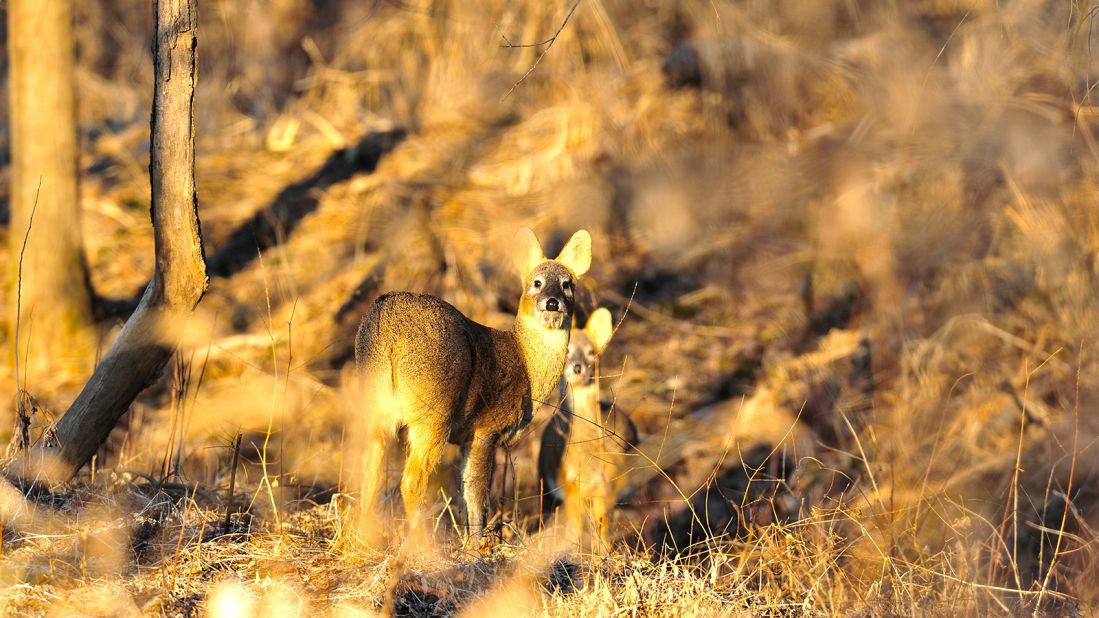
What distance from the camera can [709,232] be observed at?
11.4m

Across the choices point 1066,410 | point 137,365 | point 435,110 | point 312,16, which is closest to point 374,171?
point 435,110

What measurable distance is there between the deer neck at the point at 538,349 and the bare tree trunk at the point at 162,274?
125 centimetres

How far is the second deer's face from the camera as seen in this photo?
453 centimetres

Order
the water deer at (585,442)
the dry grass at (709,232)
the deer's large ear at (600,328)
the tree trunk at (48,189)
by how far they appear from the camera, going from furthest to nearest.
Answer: the tree trunk at (48,189)
the dry grass at (709,232)
the water deer at (585,442)
the deer's large ear at (600,328)

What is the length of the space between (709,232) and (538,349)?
7.05m

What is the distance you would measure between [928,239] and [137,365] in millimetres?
7973

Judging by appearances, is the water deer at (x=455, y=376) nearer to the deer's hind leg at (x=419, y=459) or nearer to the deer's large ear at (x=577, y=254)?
the deer's hind leg at (x=419, y=459)

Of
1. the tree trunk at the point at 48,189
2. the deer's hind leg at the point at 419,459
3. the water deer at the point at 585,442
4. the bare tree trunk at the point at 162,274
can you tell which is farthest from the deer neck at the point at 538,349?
the tree trunk at the point at 48,189

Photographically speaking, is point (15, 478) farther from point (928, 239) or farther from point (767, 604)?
point (928, 239)

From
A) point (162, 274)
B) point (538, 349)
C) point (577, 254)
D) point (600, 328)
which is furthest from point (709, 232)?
point (162, 274)

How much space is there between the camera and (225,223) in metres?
11.6

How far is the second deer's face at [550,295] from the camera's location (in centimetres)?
453

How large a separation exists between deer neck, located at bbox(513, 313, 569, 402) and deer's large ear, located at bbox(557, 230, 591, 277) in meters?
0.32

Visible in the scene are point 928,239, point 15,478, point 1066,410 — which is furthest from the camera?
point 928,239
